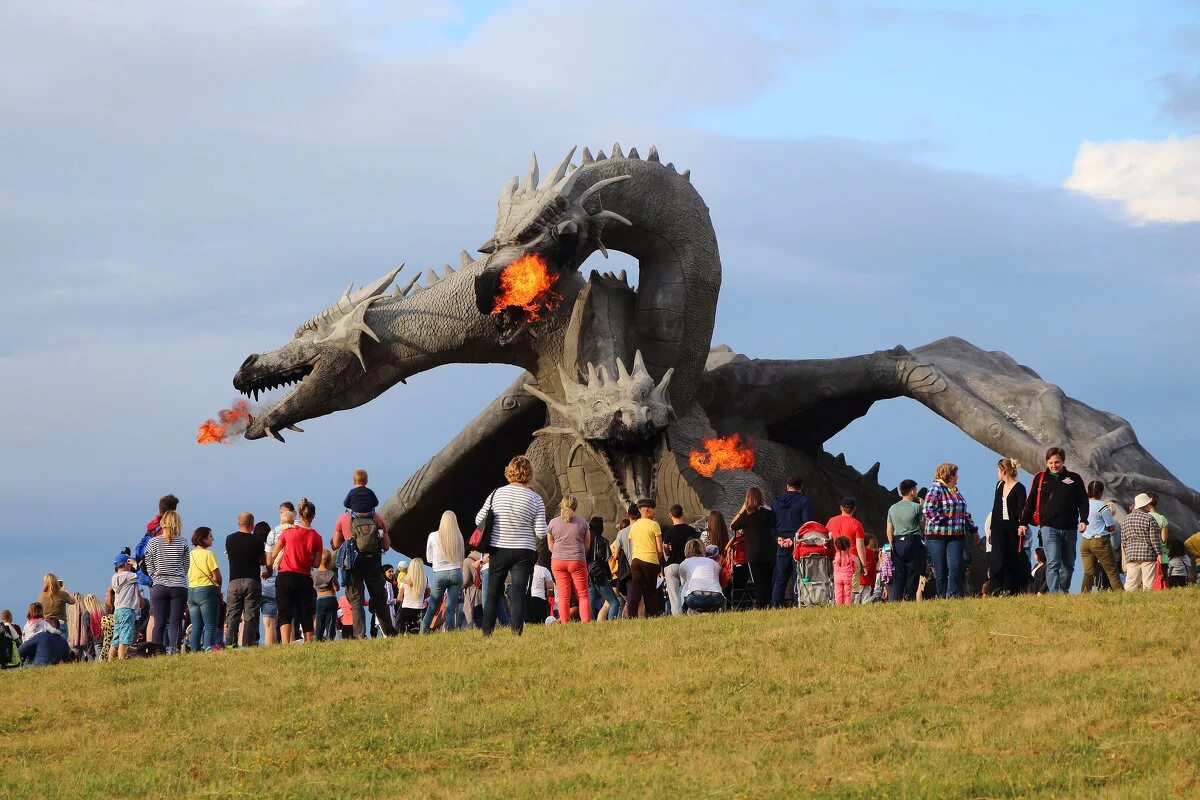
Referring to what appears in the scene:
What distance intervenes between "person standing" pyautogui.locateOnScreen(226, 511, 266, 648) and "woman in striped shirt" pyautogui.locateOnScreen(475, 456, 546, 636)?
320cm

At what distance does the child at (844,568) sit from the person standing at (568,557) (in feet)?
8.18

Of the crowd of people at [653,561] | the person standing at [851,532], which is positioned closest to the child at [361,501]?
the crowd of people at [653,561]

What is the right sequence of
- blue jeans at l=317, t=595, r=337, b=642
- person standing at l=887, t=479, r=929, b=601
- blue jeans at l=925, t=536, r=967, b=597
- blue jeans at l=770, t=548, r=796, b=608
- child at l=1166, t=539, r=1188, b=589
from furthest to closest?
1. child at l=1166, t=539, r=1188, b=589
2. blue jeans at l=317, t=595, r=337, b=642
3. blue jeans at l=770, t=548, r=796, b=608
4. person standing at l=887, t=479, r=929, b=601
5. blue jeans at l=925, t=536, r=967, b=597

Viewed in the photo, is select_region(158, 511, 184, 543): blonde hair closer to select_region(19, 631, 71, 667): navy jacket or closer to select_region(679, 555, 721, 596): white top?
select_region(19, 631, 71, 667): navy jacket

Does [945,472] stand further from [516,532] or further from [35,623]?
[35,623]

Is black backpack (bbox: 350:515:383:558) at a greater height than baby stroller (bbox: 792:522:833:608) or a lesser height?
greater

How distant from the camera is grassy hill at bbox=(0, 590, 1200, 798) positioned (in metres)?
9.00

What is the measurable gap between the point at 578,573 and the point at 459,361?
8.69 meters

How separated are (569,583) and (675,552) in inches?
→ 97.3

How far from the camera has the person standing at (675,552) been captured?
16328 mm

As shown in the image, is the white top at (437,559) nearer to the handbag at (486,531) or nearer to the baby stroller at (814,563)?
the handbag at (486,531)

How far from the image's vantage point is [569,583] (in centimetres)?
1521

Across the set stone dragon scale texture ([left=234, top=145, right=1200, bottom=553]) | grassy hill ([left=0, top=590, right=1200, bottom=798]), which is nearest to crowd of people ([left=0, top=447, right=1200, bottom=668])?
grassy hill ([left=0, top=590, right=1200, bottom=798])

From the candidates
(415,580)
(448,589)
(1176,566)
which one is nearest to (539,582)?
(448,589)
